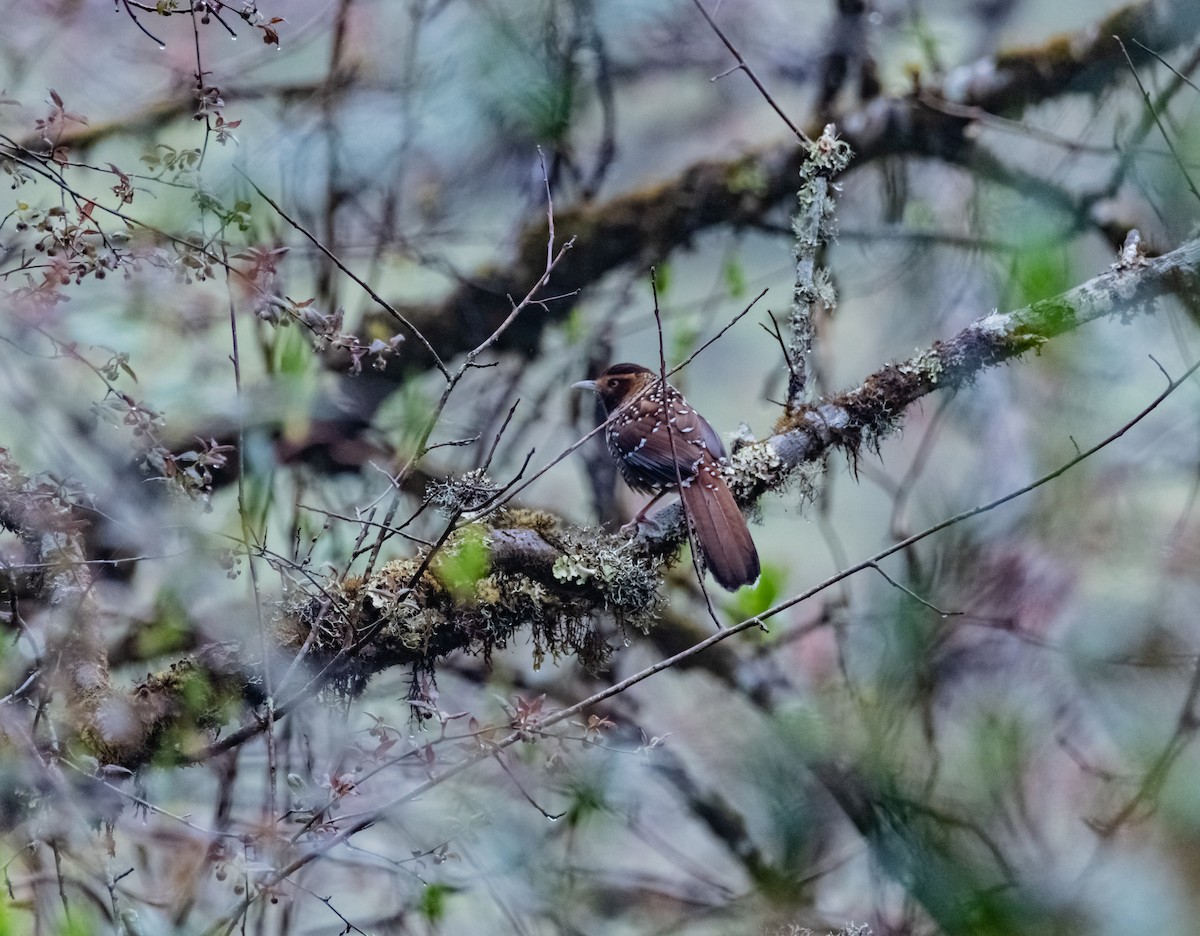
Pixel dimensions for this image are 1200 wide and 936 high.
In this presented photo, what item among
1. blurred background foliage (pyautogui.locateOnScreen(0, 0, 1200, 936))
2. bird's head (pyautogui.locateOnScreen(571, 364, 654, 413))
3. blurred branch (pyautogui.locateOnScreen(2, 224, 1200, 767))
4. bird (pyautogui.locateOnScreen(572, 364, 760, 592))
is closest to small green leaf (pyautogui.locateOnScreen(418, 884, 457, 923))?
blurred background foliage (pyautogui.locateOnScreen(0, 0, 1200, 936))

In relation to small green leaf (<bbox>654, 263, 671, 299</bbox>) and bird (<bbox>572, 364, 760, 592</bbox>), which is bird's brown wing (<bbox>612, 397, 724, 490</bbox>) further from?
small green leaf (<bbox>654, 263, 671, 299</bbox>)

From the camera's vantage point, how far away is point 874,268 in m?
2.89

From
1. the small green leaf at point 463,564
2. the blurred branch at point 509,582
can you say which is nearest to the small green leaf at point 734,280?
the blurred branch at point 509,582

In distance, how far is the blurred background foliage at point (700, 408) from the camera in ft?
7.51

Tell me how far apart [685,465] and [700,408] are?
988mm

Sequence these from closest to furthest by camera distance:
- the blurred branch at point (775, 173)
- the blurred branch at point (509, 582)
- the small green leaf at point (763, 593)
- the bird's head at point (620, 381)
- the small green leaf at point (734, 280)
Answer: the blurred branch at point (509, 582) → the small green leaf at point (763, 593) → the bird's head at point (620, 381) → the small green leaf at point (734, 280) → the blurred branch at point (775, 173)

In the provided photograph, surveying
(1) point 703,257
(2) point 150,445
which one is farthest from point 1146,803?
(2) point 150,445

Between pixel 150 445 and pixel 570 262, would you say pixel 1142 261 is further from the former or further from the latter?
pixel 150 445

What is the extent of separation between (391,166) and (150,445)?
146 centimetres

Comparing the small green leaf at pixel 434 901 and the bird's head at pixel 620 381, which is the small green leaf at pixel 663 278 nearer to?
the bird's head at pixel 620 381

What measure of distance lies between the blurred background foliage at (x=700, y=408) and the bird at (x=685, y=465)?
28 centimetres

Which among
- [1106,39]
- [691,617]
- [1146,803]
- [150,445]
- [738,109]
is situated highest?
[738,109]

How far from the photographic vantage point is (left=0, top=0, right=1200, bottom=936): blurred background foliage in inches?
90.1

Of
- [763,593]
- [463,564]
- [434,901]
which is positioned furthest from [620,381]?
[434,901]
